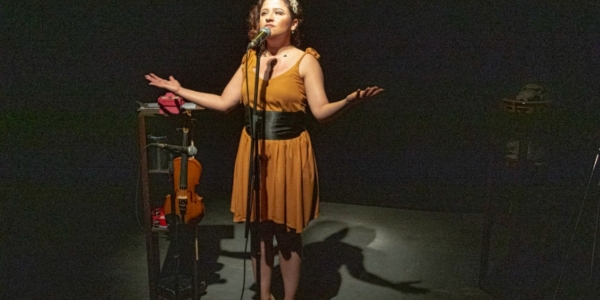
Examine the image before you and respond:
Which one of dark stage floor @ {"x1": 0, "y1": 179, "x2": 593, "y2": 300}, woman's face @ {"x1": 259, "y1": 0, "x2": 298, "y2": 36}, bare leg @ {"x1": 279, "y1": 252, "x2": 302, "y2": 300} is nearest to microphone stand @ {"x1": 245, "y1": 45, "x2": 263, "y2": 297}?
bare leg @ {"x1": 279, "y1": 252, "x2": 302, "y2": 300}

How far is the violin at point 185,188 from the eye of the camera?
9.58 feet

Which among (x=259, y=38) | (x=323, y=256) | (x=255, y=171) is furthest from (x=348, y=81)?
(x=259, y=38)

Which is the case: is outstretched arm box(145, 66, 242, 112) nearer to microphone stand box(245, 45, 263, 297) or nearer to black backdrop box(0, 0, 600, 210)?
microphone stand box(245, 45, 263, 297)

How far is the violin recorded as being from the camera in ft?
9.58

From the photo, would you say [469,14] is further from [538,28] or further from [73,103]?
[73,103]

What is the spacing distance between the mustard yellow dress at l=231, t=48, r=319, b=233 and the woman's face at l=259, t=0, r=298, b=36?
162 millimetres

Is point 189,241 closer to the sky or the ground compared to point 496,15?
closer to the ground

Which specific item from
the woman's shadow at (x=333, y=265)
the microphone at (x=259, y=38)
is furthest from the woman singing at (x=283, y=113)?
the woman's shadow at (x=333, y=265)

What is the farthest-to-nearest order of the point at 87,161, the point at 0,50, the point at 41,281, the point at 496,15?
the point at 87,161 < the point at 0,50 < the point at 496,15 < the point at 41,281

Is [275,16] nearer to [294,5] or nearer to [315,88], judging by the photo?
[294,5]

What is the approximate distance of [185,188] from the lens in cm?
295

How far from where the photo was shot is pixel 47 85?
196 inches

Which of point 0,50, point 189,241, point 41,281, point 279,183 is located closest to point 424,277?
point 279,183

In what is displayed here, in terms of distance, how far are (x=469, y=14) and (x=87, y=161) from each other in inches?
129
